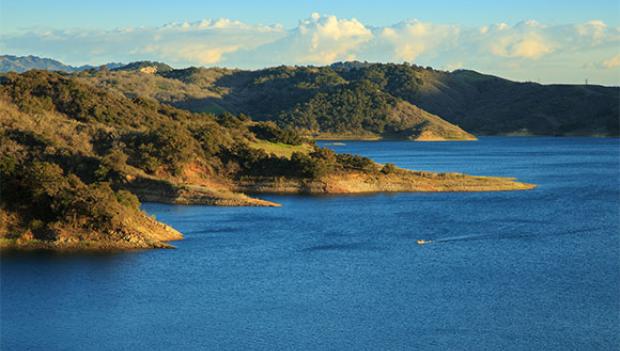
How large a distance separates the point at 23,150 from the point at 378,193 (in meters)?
37.6

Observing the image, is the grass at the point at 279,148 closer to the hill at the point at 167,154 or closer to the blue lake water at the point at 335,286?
the hill at the point at 167,154

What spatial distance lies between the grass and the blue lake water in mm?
27997

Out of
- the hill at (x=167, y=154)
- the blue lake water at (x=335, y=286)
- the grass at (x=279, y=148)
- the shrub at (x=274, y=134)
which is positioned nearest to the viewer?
the blue lake water at (x=335, y=286)

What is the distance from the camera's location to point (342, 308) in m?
44.8

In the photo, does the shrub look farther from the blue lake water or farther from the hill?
the blue lake water

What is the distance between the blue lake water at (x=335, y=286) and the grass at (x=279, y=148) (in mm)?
27997

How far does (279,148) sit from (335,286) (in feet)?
211

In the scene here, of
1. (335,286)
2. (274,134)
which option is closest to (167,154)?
(274,134)

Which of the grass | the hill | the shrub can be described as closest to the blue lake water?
the hill

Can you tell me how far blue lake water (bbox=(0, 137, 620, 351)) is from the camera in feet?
131

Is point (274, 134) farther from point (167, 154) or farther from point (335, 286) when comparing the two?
point (335, 286)

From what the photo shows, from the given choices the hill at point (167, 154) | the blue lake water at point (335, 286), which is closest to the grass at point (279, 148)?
the hill at point (167, 154)

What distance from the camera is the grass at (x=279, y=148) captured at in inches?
4291

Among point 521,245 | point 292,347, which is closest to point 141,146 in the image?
point 521,245
